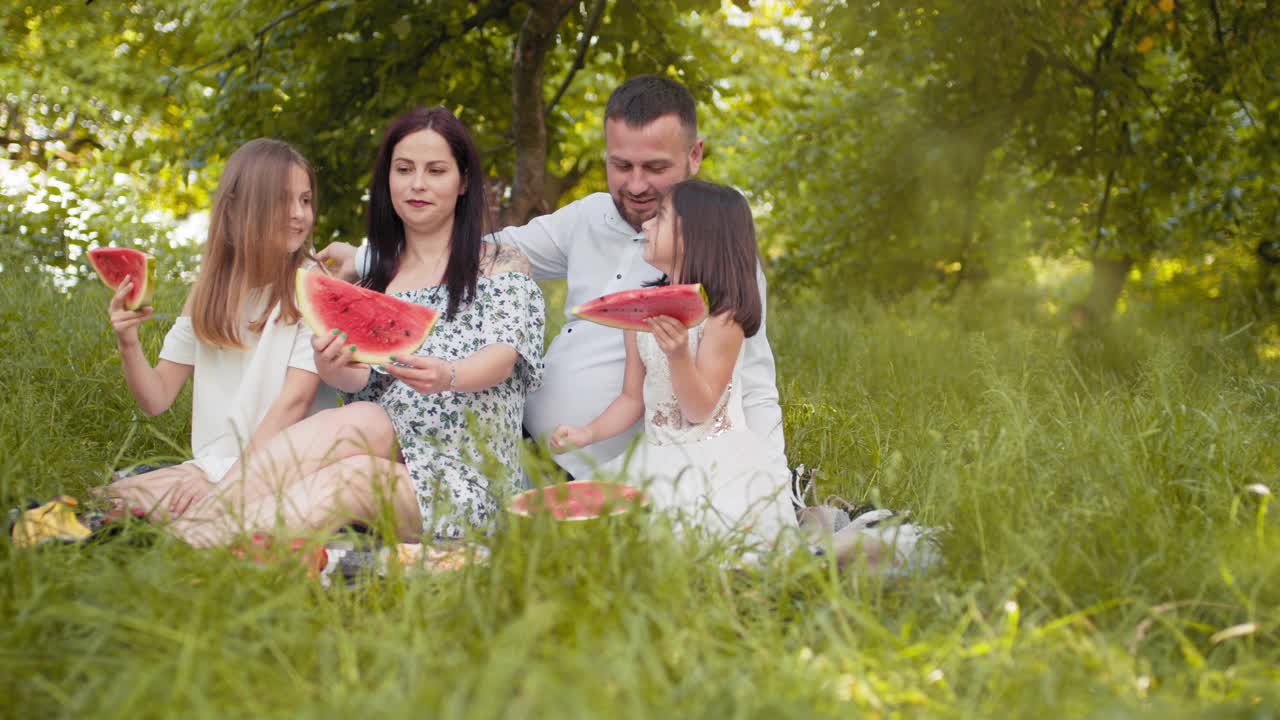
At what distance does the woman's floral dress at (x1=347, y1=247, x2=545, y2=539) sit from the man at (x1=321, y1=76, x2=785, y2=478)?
24cm

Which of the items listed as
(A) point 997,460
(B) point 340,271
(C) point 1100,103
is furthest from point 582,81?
(A) point 997,460

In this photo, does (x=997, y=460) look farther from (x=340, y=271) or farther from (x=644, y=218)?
(x=340, y=271)

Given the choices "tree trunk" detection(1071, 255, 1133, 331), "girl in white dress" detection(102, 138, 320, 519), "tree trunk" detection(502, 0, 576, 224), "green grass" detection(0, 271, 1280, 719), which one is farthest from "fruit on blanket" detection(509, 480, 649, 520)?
"tree trunk" detection(1071, 255, 1133, 331)

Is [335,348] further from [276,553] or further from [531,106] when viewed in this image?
[531,106]

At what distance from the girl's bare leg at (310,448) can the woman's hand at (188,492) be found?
0.03 metres

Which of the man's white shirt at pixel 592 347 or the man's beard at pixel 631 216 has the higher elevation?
the man's beard at pixel 631 216

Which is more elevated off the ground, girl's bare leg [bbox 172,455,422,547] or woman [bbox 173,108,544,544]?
woman [bbox 173,108,544,544]

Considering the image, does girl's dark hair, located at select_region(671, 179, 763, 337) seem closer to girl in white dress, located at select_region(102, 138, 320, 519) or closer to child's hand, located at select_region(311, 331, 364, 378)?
child's hand, located at select_region(311, 331, 364, 378)

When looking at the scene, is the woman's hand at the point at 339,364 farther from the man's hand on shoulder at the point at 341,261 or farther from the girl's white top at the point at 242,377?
the man's hand on shoulder at the point at 341,261

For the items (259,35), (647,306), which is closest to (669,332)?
(647,306)

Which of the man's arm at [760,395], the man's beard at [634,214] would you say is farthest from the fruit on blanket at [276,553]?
the man's beard at [634,214]

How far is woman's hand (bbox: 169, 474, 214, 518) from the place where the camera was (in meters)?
3.11

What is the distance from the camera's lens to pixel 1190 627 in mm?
2344

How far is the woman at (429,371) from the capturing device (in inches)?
121
